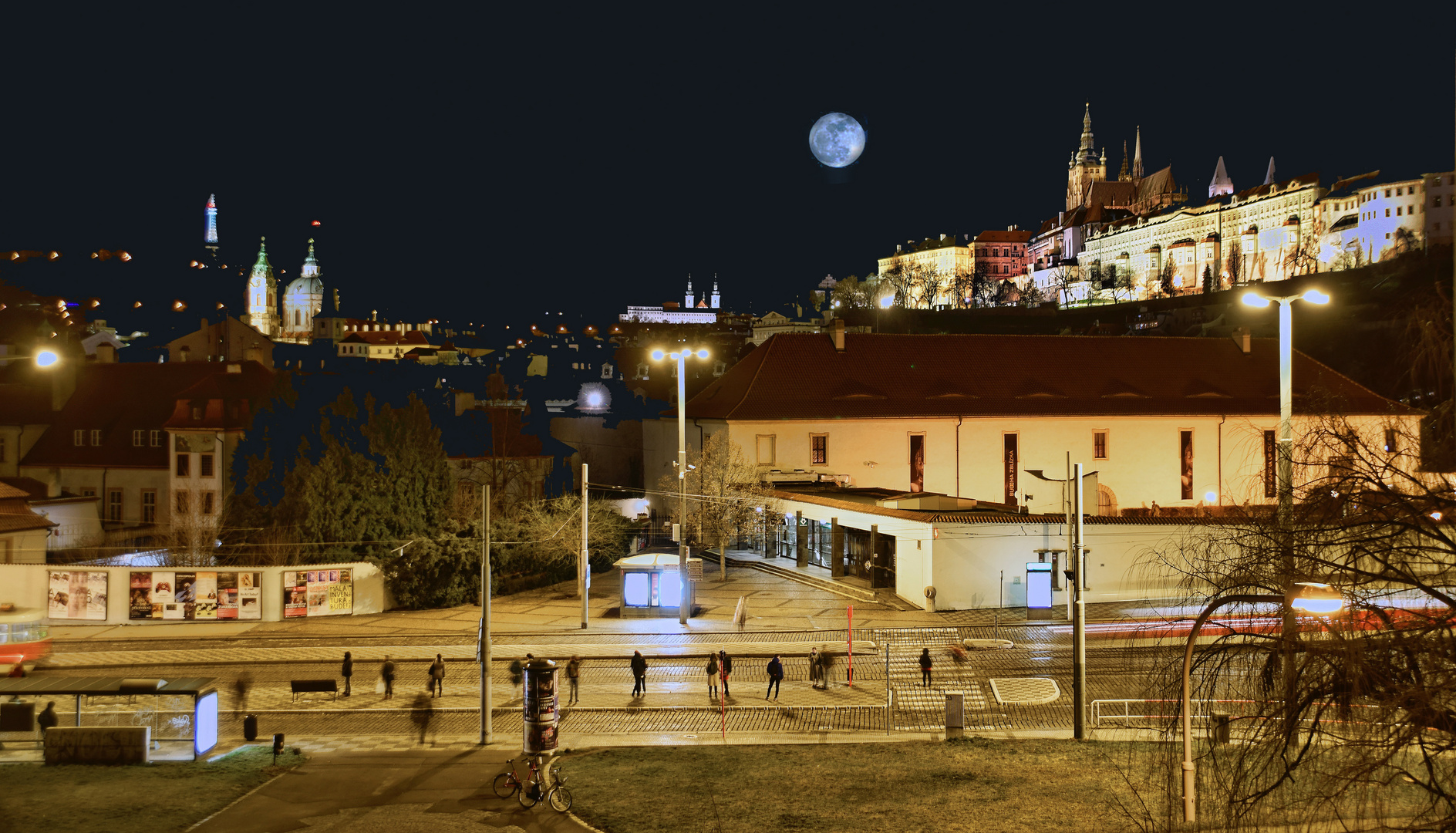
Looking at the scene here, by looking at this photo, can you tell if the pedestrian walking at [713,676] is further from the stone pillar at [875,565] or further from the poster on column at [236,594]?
the poster on column at [236,594]

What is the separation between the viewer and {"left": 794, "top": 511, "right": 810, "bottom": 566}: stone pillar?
44.9 metres

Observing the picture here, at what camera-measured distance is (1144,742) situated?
21297mm

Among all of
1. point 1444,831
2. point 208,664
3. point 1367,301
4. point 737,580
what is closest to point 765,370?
point 737,580

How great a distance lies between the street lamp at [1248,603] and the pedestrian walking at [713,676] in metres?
15.0

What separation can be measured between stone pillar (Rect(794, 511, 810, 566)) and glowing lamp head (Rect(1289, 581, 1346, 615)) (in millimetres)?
35535

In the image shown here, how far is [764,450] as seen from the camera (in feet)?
173

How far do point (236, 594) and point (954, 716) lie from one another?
86.4ft

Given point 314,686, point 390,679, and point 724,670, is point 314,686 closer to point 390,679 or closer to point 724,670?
point 390,679

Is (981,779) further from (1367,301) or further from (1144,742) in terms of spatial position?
(1367,301)

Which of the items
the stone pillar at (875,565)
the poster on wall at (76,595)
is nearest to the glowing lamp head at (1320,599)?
the stone pillar at (875,565)

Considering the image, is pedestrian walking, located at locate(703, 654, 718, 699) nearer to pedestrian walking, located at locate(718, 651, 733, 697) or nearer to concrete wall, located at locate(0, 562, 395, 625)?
pedestrian walking, located at locate(718, 651, 733, 697)

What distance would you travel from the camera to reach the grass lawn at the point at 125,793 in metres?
17.0

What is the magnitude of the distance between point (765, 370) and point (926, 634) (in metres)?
26.5

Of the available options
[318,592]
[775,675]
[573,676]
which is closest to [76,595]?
[318,592]
